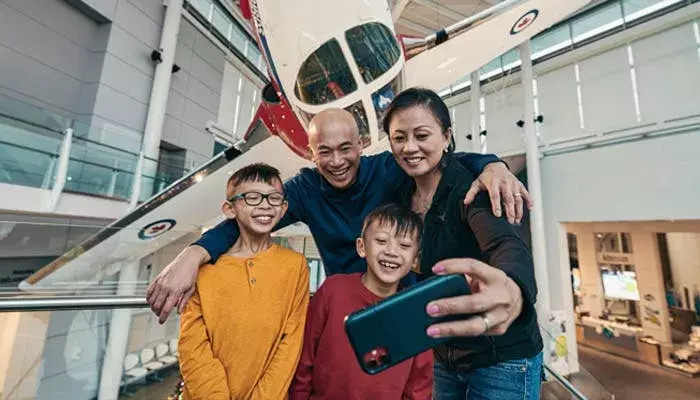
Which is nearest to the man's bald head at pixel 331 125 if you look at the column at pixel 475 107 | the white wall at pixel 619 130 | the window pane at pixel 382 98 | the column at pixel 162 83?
the window pane at pixel 382 98

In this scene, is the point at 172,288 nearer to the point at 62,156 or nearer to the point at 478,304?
the point at 478,304

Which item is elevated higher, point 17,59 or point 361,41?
point 17,59

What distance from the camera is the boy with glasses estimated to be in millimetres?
1075

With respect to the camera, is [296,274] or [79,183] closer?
[296,274]

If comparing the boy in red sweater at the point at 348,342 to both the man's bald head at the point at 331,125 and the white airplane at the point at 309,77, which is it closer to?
the man's bald head at the point at 331,125

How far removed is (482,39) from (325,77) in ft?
10.1

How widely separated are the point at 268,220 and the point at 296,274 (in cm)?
25

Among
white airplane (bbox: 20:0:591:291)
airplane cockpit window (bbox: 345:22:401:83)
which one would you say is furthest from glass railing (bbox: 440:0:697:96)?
airplane cockpit window (bbox: 345:22:401:83)

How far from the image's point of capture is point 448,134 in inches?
44.4

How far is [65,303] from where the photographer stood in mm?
1309

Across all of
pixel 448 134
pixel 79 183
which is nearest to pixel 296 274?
pixel 448 134

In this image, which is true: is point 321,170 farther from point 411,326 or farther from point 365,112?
point 365,112

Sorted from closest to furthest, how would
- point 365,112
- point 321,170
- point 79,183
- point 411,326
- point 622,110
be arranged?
point 411,326, point 321,170, point 365,112, point 79,183, point 622,110

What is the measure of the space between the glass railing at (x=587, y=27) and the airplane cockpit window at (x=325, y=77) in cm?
586
